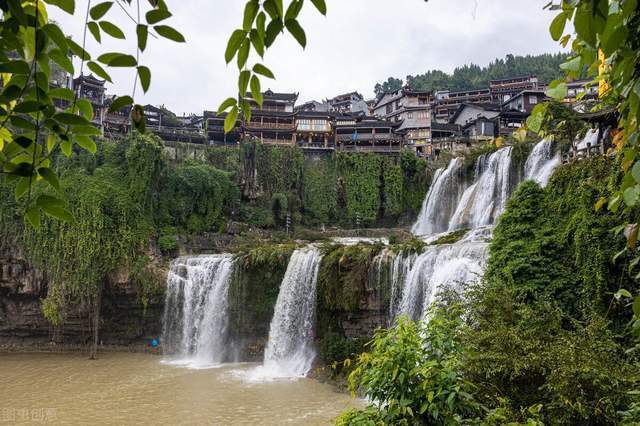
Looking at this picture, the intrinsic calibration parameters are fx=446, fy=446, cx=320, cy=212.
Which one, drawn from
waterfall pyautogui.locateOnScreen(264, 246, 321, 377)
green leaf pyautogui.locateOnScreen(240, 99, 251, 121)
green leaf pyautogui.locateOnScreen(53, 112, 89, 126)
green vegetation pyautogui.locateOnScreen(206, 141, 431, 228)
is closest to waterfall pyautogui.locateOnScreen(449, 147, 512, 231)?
waterfall pyautogui.locateOnScreen(264, 246, 321, 377)

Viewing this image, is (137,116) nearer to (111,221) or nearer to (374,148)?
(111,221)

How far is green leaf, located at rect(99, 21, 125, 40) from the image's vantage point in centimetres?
132

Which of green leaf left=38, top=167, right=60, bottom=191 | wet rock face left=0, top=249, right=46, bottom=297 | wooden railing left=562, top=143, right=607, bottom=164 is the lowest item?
wet rock face left=0, top=249, right=46, bottom=297

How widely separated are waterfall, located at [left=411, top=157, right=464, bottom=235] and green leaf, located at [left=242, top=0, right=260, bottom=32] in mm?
26585

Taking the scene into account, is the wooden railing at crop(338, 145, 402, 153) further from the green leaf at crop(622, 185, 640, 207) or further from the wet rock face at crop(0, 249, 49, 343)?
the green leaf at crop(622, 185, 640, 207)

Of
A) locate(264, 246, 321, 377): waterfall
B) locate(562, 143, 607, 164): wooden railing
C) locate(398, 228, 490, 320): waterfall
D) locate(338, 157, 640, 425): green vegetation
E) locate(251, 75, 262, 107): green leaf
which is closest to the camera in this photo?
locate(251, 75, 262, 107): green leaf

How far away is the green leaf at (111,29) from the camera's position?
4.32 ft

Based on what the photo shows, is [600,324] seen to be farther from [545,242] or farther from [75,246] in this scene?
[75,246]

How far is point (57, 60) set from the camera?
1.33m

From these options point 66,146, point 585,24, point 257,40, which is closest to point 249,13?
point 257,40

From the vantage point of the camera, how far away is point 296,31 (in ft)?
4.16

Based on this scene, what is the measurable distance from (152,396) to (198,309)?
711cm

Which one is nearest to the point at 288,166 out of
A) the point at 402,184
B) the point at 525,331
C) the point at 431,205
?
the point at 402,184

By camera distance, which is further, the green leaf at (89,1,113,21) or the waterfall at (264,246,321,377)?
the waterfall at (264,246,321,377)
